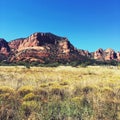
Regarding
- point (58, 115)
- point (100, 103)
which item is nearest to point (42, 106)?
point (58, 115)

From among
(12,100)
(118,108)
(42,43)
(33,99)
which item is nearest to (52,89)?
(33,99)

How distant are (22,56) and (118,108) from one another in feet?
438

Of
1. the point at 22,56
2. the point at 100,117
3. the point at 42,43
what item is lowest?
the point at 100,117

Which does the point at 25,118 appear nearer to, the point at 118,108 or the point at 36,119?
the point at 36,119

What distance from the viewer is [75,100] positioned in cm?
815

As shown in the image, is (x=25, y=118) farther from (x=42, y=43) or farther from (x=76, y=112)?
(x=42, y=43)

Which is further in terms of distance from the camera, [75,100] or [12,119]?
[75,100]

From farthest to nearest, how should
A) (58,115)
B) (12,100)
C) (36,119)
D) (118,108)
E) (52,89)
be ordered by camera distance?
(52,89), (12,100), (118,108), (58,115), (36,119)

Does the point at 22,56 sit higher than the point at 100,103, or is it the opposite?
the point at 22,56

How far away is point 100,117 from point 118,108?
104 centimetres

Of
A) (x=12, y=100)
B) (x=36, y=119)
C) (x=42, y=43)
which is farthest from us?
(x=42, y=43)

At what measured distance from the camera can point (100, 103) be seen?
762 centimetres

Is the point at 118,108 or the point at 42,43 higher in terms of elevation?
the point at 42,43

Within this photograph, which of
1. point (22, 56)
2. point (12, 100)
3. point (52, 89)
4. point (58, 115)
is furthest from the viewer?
point (22, 56)
